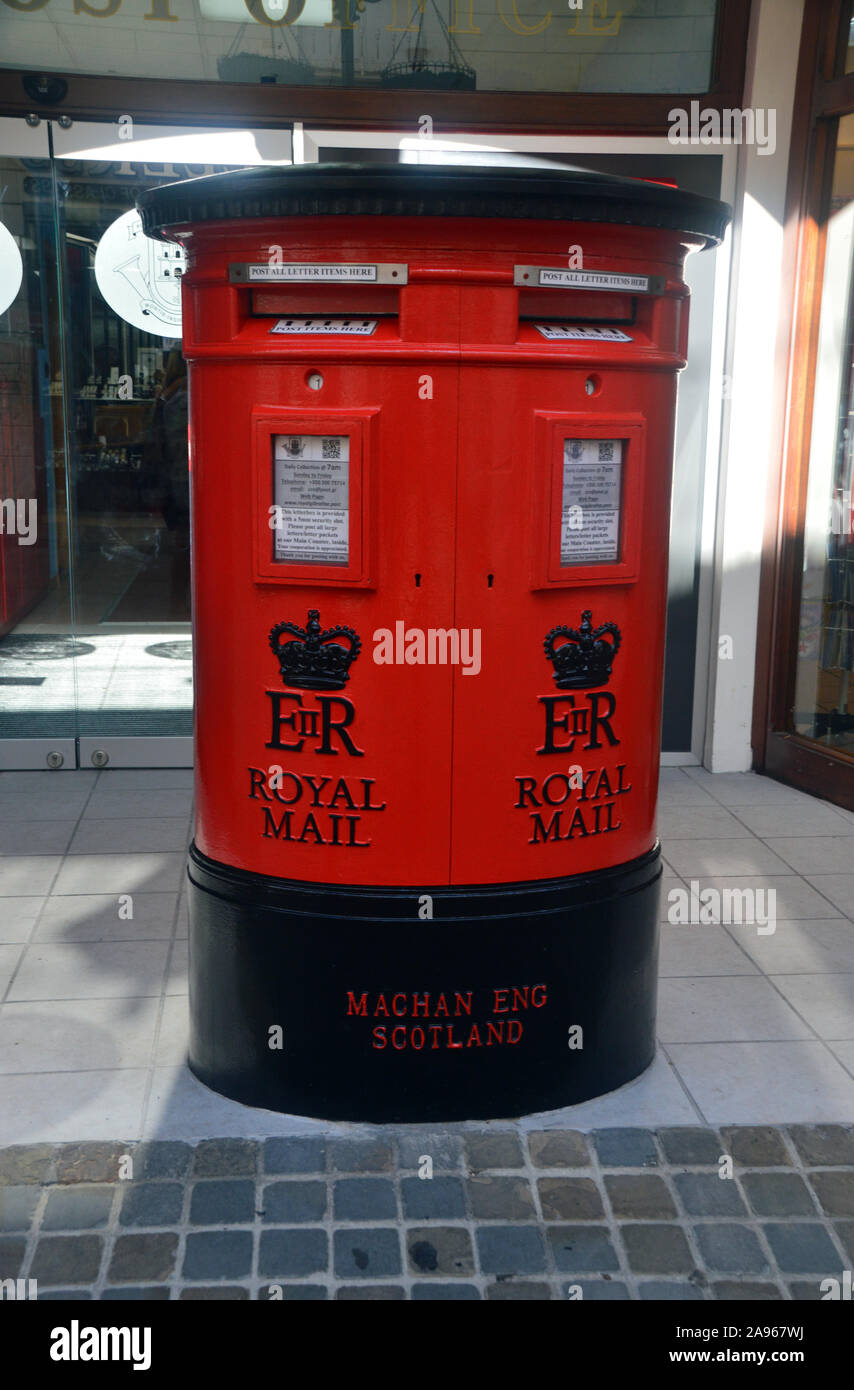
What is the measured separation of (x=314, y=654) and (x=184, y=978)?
5.16 ft

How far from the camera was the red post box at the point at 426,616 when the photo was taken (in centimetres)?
291

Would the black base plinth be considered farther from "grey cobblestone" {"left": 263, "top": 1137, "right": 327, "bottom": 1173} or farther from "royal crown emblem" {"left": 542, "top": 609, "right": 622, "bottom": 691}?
"royal crown emblem" {"left": 542, "top": 609, "right": 622, "bottom": 691}

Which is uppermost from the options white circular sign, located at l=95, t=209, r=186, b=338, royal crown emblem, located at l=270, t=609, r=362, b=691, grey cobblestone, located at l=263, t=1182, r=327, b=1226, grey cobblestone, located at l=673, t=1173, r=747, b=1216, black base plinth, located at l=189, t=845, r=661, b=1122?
white circular sign, located at l=95, t=209, r=186, b=338

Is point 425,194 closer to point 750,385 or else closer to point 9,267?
point 750,385

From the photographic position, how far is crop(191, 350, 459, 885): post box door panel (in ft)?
9.71

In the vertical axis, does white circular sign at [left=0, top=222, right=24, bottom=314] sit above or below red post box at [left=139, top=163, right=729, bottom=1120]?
above

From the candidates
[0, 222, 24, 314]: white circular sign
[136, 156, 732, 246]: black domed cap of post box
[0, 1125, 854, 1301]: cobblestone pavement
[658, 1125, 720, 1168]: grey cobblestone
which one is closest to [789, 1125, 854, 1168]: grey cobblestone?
[0, 1125, 854, 1301]: cobblestone pavement

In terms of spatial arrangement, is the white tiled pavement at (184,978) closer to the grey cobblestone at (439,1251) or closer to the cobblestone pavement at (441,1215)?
the cobblestone pavement at (441,1215)

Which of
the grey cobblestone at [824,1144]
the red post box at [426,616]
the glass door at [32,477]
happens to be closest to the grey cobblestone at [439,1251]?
the red post box at [426,616]

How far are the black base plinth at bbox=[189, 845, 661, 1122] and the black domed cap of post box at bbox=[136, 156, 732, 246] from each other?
152cm

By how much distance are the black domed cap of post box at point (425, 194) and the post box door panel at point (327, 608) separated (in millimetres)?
321

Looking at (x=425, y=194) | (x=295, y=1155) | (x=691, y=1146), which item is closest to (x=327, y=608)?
(x=425, y=194)

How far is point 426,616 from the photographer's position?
304cm

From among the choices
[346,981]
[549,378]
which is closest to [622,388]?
[549,378]
